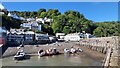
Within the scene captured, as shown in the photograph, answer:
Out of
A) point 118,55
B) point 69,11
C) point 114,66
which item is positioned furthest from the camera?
point 69,11

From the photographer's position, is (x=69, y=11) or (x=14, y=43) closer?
(x=14, y=43)

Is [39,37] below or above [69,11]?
below

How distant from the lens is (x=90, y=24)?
77.9 m

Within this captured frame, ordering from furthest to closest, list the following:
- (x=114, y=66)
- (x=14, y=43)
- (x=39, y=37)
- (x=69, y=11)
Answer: (x=69, y=11), (x=39, y=37), (x=14, y=43), (x=114, y=66)

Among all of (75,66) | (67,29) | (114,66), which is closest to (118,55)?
(114,66)

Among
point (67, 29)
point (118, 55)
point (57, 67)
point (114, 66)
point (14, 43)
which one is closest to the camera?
point (114, 66)

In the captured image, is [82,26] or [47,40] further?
[82,26]

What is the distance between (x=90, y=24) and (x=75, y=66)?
194 feet

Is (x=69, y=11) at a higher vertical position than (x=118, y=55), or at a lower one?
higher

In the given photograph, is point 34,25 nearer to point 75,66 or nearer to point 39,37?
point 39,37

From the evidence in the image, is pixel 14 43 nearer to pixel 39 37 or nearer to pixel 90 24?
pixel 39 37

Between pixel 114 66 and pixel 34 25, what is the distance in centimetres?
5543

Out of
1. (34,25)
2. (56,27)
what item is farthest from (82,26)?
(34,25)

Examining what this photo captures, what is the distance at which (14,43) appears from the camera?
4497cm
